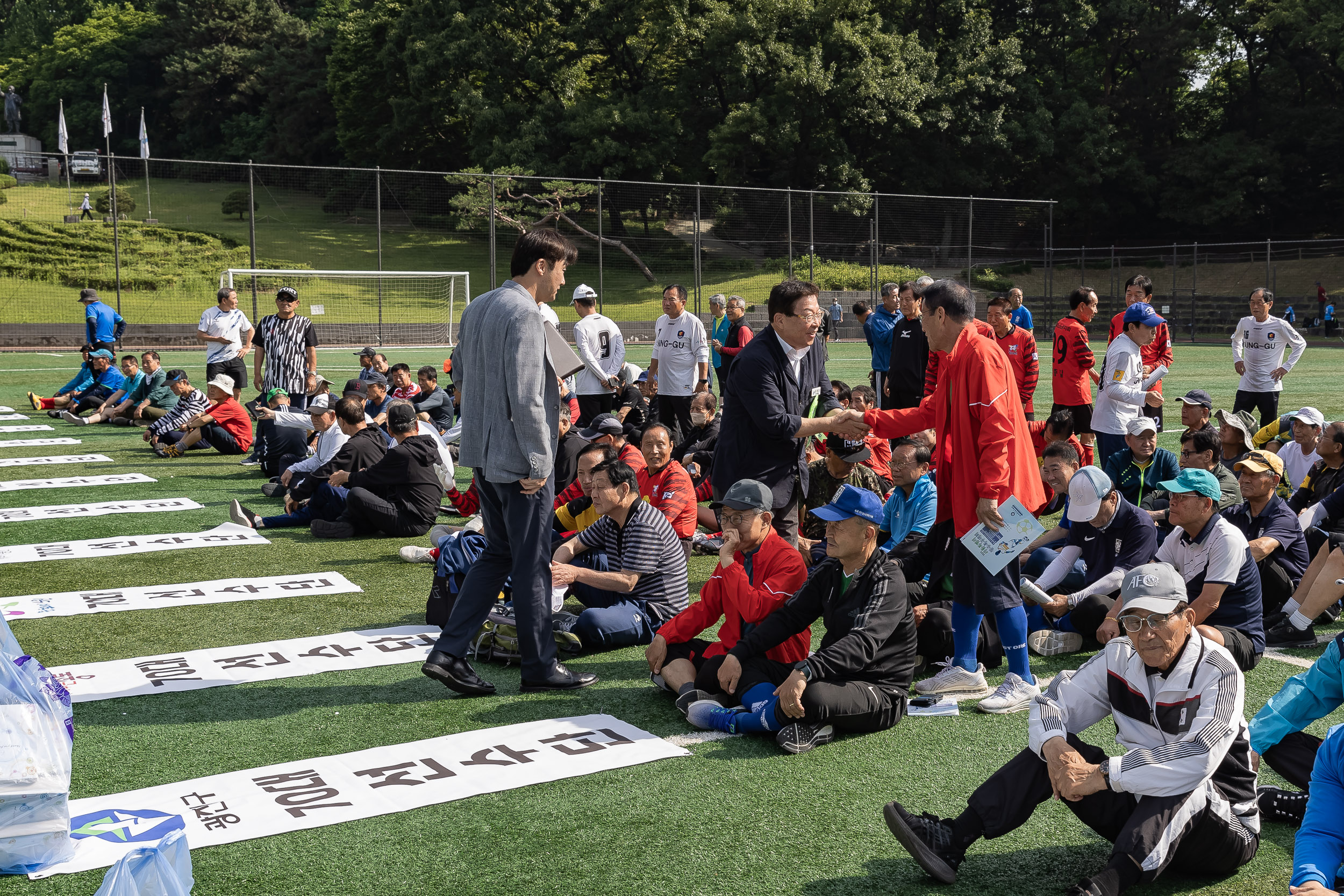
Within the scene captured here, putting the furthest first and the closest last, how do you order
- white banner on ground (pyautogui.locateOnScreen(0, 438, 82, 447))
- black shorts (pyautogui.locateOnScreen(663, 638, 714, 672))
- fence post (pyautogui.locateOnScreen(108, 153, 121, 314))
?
fence post (pyautogui.locateOnScreen(108, 153, 121, 314))
white banner on ground (pyautogui.locateOnScreen(0, 438, 82, 447))
black shorts (pyautogui.locateOnScreen(663, 638, 714, 672))

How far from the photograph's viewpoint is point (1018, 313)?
12.4 meters

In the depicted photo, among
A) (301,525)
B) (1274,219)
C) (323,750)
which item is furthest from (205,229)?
(1274,219)

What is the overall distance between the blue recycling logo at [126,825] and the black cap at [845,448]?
4.87 meters

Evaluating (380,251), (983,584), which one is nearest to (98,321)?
(380,251)

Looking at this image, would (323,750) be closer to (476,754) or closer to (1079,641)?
(476,754)

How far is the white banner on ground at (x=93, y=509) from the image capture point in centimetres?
948

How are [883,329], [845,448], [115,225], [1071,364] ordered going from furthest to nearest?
[115,225], [883,329], [1071,364], [845,448]

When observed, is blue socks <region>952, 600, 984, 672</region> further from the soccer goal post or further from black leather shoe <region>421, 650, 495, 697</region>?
the soccer goal post

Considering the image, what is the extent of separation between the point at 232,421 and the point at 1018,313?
31.5 ft

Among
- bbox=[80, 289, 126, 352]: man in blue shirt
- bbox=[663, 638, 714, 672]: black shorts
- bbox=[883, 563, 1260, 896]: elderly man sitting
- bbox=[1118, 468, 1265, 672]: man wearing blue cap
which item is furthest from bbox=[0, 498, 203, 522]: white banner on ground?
bbox=[883, 563, 1260, 896]: elderly man sitting

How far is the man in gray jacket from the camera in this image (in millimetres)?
4867

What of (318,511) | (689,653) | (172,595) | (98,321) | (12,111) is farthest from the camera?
(12,111)

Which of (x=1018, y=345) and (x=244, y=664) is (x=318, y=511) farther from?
(x=1018, y=345)

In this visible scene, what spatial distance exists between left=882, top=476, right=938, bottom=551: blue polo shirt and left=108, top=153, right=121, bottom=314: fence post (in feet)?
78.5
